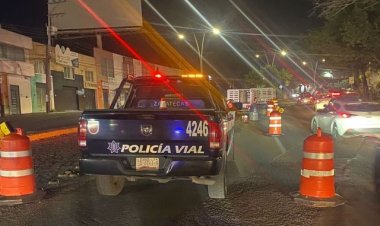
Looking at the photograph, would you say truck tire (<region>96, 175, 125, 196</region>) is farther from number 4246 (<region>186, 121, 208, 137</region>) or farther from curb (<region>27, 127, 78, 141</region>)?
curb (<region>27, 127, 78, 141</region>)

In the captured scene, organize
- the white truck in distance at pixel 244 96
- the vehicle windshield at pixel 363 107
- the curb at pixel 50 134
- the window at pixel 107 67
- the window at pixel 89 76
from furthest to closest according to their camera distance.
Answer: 1. the window at pixel 107 67
2. the window at pixel 89 76
3. the white truck in distance at pixel 244 96
4. the curb at pixel 50 134
5. the vehicle windshield at pixel 363 107

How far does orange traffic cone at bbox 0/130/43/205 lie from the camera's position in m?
7.10

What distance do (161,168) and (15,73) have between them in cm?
3885

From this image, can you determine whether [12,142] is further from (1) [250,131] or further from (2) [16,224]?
(1) [250,131]

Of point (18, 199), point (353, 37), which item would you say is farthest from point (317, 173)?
point (353, 37)

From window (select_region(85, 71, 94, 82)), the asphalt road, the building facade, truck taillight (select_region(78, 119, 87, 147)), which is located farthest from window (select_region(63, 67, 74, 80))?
truck taillight (select_region(78, 119, 87, 147))

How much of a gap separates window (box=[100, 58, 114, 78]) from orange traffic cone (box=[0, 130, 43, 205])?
52.9 meters

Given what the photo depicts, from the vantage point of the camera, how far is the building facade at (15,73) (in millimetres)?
40469

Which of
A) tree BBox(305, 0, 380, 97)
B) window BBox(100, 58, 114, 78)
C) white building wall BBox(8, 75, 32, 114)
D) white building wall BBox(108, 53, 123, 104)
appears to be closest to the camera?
tree BBox(305, 0, 380, 97)

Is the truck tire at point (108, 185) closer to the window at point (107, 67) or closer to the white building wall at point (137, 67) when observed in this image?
the window at point (107, 67)

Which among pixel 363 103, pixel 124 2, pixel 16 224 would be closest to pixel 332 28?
pixel 363 103

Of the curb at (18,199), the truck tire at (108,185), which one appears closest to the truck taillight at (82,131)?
the truck tire at (108,185)

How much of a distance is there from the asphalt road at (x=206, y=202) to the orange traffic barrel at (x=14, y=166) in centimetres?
39

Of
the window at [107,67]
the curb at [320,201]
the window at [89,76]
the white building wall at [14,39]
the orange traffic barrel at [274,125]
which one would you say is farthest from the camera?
the window at [107,67]
